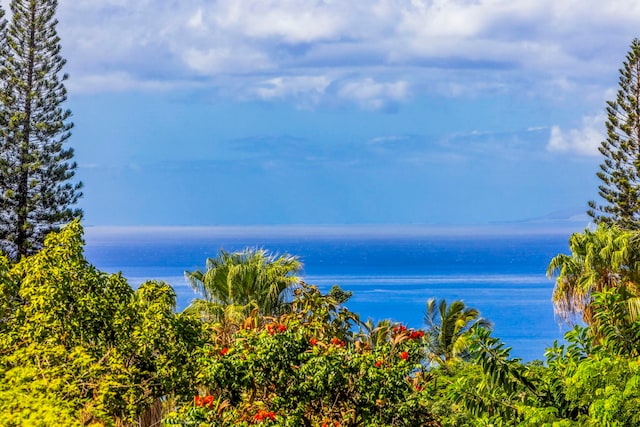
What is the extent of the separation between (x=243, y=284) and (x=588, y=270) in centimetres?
727

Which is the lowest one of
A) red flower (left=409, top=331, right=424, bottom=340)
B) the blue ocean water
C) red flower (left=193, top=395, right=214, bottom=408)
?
red flower (left=193, top=395, right=214, bottom=408)

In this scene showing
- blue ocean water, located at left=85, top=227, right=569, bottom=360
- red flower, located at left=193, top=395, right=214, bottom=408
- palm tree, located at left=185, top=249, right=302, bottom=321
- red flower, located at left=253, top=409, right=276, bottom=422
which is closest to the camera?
red flower, located at left=193, top=395, right=214, bottom=408

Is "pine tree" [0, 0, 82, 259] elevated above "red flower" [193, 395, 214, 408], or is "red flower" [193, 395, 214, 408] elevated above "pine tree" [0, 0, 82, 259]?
"pine tree" [0, 0, 82, 259]

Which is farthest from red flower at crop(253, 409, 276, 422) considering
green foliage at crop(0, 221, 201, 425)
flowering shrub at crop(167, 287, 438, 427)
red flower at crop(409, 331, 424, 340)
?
green foliage at crop(0, 221, 201, 425)

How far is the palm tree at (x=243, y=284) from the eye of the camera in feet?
66.1

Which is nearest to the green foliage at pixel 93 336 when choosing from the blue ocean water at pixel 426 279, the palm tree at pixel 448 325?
the palm tree at pixel 448 325

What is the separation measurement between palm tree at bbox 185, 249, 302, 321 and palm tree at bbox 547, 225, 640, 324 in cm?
578

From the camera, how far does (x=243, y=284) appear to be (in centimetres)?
2048

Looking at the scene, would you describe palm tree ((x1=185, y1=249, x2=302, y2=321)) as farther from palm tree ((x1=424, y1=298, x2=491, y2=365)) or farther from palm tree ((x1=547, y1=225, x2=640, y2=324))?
palm tree ((x1=424, y1=298, x2=491, y2=365))

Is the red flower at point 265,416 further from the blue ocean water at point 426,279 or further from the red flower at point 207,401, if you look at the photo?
the blue ocean water at point 426,279

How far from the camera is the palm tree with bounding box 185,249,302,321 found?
66.1ft

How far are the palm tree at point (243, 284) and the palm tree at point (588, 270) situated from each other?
19.0ft

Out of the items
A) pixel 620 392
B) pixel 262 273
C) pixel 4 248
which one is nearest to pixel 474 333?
pixel 620 392

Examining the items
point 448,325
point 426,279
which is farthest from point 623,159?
point 426,279
